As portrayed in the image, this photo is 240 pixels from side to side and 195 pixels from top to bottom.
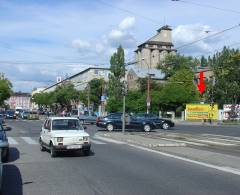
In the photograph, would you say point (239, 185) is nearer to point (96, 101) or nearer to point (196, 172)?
point (196, 172)

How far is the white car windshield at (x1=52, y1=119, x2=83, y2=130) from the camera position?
1928 cm

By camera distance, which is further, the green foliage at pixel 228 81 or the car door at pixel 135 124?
the green foliage at pixel 228 81

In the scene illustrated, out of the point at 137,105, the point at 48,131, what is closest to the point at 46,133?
the point at 48,131

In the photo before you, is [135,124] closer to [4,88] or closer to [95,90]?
[95,90]

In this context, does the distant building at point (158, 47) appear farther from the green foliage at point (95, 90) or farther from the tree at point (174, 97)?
the tree at point (174, 97)

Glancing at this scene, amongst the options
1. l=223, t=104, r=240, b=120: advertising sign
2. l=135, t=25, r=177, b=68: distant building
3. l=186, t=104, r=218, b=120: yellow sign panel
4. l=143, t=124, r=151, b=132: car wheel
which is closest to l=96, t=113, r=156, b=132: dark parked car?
l=143, t=124, r=151, b=132: car wheel

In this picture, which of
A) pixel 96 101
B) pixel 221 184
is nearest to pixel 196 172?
pixel 221 184

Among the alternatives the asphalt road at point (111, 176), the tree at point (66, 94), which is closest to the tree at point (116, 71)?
the tree at point (66, 94)

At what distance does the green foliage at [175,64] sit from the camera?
11706 cm

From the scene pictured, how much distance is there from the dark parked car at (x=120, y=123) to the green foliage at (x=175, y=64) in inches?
2923

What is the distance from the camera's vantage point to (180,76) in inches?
4092

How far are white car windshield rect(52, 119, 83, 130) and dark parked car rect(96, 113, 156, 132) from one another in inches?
835

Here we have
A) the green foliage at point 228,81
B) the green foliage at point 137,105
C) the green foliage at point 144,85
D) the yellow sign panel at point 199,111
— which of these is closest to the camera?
the yellow sign panel at point 199,111

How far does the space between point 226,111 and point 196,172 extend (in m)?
70.5
